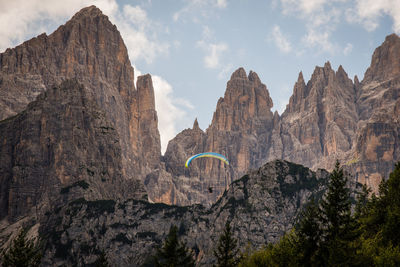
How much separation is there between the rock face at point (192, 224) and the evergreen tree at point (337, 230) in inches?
4344

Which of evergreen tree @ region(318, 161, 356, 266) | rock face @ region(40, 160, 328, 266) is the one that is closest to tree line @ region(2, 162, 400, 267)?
evergreen tree @ region(318, 161, 356, 266)

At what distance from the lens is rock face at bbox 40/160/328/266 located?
17388 cm

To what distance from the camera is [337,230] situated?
185 feet

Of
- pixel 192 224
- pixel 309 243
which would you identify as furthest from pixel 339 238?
pixel 192 224

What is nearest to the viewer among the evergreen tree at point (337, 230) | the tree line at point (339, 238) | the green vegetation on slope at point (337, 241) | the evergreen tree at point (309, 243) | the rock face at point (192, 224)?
the evergreen tree at point (337, 230)

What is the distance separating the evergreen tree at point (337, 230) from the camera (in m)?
52.5

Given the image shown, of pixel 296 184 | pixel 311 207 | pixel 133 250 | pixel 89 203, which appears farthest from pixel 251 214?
pixel 311 207

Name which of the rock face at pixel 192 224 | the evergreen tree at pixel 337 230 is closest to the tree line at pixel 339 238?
the evergreen tree at pixel 337 230

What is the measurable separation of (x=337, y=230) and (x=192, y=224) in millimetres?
140884

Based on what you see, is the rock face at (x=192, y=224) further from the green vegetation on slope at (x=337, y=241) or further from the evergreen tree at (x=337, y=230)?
the evergreen tree at (x=337, y=230)

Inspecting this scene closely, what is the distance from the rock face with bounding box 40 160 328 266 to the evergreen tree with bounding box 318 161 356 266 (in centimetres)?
11034

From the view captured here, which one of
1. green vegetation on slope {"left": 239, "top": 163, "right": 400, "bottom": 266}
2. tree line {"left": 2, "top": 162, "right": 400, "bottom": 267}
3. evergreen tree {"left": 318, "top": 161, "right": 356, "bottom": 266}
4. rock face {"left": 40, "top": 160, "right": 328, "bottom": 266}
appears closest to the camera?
evergreen tree {"left": 318, "top": 161, "right": 356, "bottom": 266}

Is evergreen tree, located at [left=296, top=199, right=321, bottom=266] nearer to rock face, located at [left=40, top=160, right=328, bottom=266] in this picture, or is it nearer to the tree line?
the tree line

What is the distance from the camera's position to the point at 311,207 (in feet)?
195
